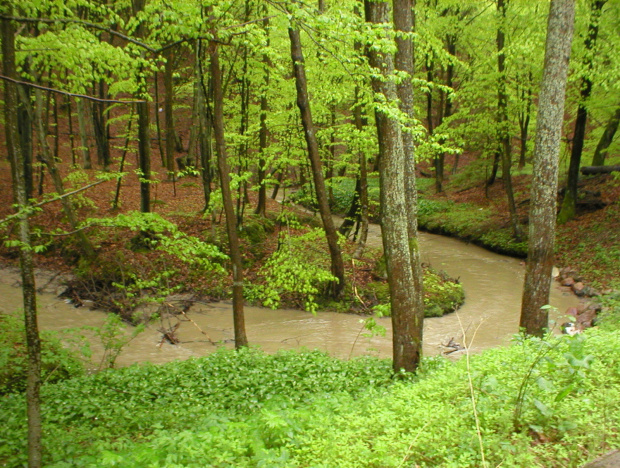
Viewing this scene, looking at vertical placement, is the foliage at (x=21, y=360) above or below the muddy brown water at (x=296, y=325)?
above

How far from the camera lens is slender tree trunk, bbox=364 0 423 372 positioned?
5867 mm

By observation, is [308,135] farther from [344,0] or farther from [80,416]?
[80,416]

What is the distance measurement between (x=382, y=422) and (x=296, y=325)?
24.6 ft

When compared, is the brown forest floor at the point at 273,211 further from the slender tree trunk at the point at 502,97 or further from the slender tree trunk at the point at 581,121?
the slender tree trunk at the point at 502,97

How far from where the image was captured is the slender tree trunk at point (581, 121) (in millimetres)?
13297

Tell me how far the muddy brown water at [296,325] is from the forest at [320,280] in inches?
3.4

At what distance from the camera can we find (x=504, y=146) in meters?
16.5

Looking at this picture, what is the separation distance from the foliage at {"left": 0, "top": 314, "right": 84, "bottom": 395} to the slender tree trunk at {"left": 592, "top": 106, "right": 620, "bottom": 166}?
17.9 metres

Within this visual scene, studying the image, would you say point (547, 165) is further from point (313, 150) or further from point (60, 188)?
point (60, 188)

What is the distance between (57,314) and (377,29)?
10069mm

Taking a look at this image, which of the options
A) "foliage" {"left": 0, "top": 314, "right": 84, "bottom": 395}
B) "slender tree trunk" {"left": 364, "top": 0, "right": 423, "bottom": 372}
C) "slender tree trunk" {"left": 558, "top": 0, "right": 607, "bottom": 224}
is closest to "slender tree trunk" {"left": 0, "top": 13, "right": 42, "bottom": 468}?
"foliage" {"left": 0, "top": 314, "right": 84, "bottom": 395}

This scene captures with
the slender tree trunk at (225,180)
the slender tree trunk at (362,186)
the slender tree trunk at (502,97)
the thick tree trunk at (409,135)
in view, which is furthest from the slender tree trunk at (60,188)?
the slender tree trunk at (502,97)

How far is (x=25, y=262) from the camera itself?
3.91m

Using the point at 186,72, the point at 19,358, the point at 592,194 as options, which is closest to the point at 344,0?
the point at 19,358
